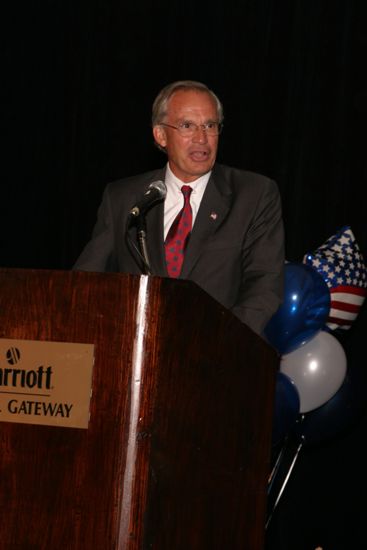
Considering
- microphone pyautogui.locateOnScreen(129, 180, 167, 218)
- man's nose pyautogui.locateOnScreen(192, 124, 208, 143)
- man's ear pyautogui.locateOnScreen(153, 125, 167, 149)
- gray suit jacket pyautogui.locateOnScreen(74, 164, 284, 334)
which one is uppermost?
man's nose pyautogui.locateOnScreen(192, 124, 208, 143)

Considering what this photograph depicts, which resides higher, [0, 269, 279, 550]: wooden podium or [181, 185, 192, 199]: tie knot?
[181, 185, 192, 199]: tie knot

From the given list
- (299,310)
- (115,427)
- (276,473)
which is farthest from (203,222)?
(276,473)

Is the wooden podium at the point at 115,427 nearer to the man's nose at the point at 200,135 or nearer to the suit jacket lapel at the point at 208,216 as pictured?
the suit jacket lapel at the point at 208,216

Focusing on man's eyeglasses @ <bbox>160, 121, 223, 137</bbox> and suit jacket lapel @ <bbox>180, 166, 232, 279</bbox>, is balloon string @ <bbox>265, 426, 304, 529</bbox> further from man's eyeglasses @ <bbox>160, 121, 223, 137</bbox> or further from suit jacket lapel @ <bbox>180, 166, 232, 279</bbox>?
man's eyeglasses @ <bbox>160, 121, 223, 137</bbox>

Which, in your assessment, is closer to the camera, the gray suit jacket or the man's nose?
the gray suit jacket

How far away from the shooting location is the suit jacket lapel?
106 inches

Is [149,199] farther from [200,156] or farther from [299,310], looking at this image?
[299,310]

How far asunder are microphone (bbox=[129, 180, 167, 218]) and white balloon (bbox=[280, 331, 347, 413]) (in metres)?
1.32

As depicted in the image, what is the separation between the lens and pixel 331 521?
4.10 metres

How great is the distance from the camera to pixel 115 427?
6.02ft

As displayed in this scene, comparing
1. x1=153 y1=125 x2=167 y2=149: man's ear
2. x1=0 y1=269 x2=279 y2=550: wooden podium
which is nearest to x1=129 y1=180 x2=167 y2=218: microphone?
x1=0 y1=269 x2=279 y2=550: wooden podium

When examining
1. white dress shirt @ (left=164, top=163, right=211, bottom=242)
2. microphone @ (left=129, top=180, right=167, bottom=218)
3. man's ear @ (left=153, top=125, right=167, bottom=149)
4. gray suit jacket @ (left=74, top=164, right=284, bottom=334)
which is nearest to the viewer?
microphone @ (left=129, top=180, right=167, bottom=218)

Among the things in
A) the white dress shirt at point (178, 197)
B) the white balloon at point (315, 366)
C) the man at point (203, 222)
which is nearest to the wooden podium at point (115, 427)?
the man at point (203, 222)

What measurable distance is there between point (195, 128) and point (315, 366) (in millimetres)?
924
